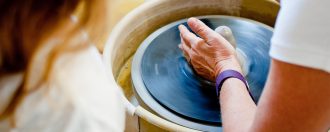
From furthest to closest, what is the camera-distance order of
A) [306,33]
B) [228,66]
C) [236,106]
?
[228,66] < [236,106] < [306,33]

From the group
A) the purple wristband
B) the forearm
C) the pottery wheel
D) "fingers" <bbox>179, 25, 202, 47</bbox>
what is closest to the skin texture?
the forearm

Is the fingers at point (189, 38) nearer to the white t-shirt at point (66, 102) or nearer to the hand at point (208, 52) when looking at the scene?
the hand at point (208, 52)

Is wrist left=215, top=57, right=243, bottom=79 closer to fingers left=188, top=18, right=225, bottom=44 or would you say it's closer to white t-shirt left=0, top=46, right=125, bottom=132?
fingers left=188, top=18, right=225, bottom=44

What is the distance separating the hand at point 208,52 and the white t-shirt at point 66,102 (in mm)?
558

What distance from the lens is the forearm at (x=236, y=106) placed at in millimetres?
956

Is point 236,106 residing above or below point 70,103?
below

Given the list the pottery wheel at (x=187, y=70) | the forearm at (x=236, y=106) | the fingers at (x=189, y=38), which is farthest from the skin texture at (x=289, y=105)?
the fingers at (x=189, y=38)

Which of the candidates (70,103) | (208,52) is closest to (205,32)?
(208,52)

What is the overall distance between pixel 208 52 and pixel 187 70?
0.42 ft

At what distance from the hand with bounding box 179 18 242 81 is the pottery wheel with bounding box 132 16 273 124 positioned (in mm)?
46

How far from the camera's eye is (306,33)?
619mm

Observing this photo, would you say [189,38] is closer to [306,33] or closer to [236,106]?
[236,106]

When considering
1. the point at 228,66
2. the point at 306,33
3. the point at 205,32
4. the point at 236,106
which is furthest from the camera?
the point at 205,32

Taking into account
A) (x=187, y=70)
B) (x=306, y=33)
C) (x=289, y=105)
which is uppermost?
(x=306, y=33)
